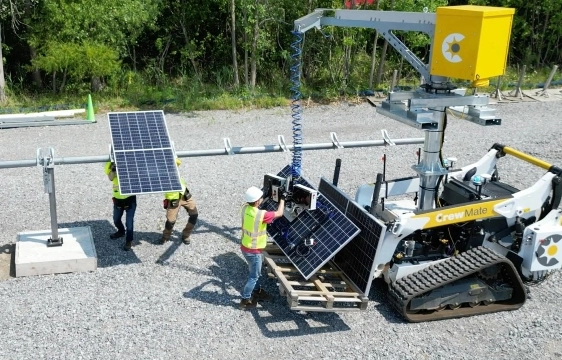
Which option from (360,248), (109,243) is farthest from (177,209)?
(360,248)

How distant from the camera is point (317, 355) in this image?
7906mm

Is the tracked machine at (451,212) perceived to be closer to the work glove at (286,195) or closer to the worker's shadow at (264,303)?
the work glove at (286,195)

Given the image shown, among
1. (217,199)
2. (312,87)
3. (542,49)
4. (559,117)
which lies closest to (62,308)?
(217,199)

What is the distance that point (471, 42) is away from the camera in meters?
8.20

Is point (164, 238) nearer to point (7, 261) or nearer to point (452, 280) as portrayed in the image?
point (7, 261)

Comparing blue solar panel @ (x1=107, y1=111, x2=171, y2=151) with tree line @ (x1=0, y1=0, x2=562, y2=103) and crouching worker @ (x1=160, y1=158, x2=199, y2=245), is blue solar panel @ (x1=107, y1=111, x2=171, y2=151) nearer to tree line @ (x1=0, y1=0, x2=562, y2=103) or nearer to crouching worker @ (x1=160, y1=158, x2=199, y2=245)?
crouching worker @ (x1=160, y1=158, x2=199, y2=245)

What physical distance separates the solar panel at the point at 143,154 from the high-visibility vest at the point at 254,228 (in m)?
1.27

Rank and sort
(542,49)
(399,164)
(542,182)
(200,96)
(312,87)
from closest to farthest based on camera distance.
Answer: (542,182) < (399,164) < (200,96) < (312,87) < (542,49)

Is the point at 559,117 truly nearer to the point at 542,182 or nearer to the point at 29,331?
the point at 542,182

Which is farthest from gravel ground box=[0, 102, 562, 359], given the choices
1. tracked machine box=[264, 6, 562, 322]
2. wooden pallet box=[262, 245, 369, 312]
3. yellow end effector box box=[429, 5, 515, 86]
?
yellow end effector box box=[429, 5, 515, 86]

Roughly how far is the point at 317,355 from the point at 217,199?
512 cm

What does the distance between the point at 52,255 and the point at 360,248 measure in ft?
14.5

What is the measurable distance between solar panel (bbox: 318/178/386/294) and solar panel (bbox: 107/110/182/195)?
2.39m

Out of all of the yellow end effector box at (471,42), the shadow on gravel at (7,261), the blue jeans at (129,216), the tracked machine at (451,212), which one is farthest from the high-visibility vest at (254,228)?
the shadow on gravel at (7,261)
